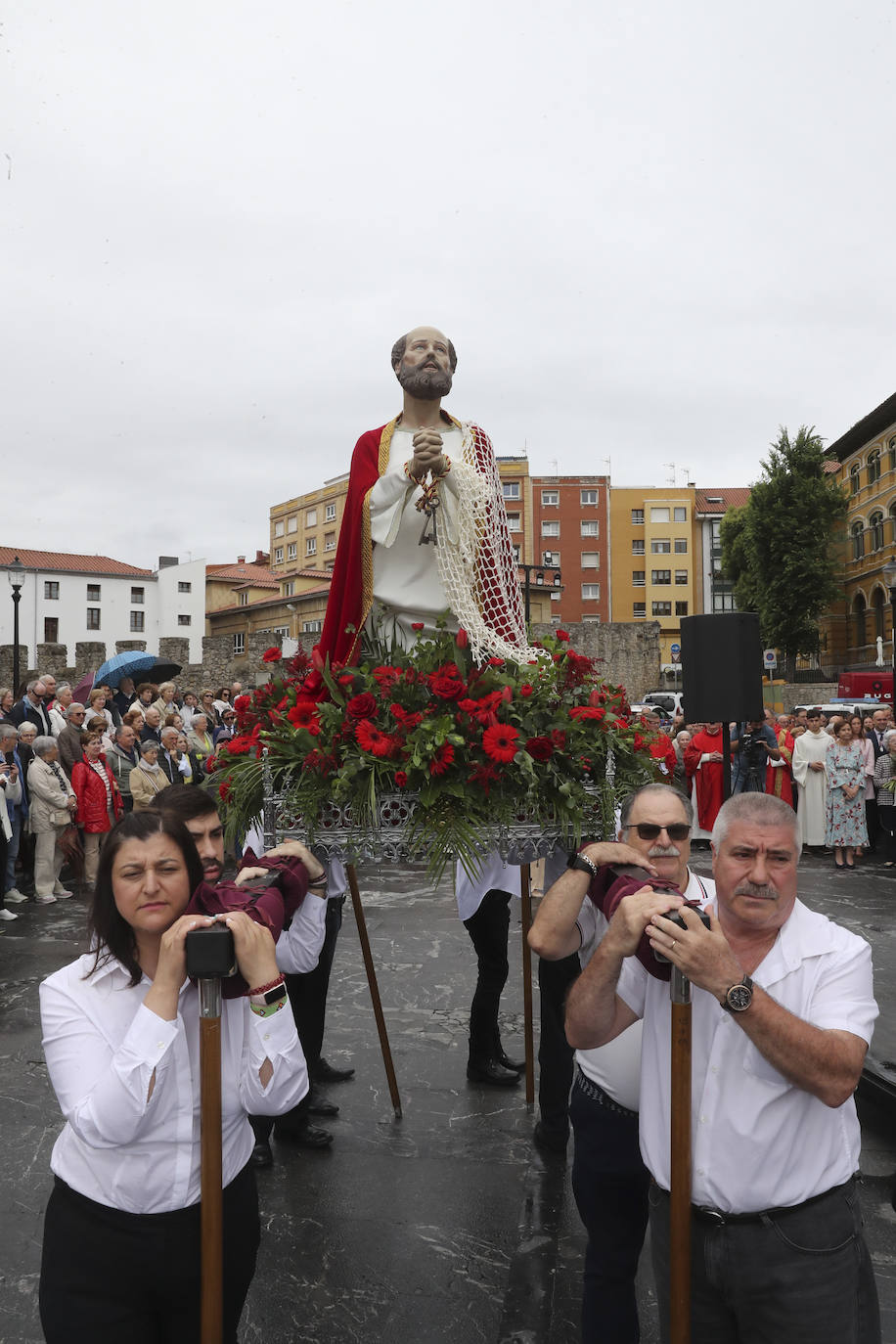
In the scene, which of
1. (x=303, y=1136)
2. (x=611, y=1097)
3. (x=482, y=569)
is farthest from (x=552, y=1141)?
(x=482, y=569)

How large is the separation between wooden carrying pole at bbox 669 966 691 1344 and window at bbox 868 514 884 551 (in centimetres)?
4630

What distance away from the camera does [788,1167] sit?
7.08ft

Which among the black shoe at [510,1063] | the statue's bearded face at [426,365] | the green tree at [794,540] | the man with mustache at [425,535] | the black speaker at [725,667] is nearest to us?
the man with mustache at [425,535]

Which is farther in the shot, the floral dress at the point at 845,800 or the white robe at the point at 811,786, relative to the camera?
the white robe at the point at 811,786

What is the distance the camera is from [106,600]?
6181 cm

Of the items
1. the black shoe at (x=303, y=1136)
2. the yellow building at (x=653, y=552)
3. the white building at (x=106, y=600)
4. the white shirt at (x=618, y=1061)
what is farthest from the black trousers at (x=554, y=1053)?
the yellow building at (x=653, y=552)

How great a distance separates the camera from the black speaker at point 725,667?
Result: 573 cm

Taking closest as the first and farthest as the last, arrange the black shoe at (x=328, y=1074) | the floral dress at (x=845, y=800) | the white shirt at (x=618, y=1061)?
the white shirt at (x=618, y=1061)
the black shoe at (x=328, y=1074)
the floral dress at (x=845, y=800)

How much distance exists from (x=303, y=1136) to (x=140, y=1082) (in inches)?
106

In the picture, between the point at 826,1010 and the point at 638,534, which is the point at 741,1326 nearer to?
the point at 826,1010

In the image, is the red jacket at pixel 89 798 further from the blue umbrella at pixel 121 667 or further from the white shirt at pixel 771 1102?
the white shirt at pixel 771 1102

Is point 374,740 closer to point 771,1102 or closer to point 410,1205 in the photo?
point 771,1102

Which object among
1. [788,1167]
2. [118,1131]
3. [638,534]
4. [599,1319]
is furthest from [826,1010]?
[638,534]

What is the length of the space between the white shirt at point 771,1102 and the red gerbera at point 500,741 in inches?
36.0
